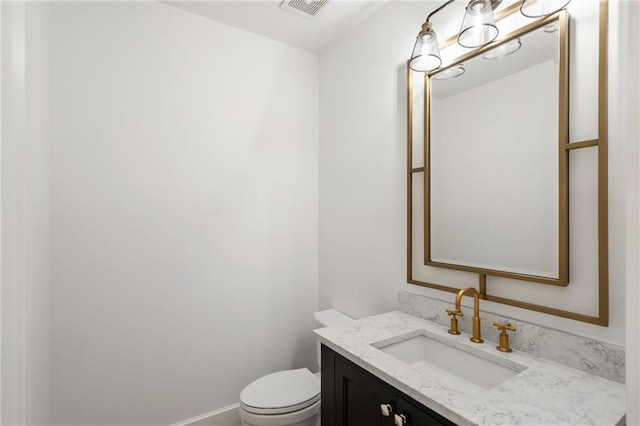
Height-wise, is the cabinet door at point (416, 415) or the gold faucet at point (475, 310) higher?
the gold faucet at point (475, 310)

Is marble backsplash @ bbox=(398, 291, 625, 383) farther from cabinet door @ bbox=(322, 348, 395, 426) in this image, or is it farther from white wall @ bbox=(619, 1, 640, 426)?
cabinet door @ bbox=(322, 348, 395, 426)

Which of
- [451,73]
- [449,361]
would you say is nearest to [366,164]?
[451,73]

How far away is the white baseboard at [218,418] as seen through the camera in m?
1.87

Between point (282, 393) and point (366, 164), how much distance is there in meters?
1.35

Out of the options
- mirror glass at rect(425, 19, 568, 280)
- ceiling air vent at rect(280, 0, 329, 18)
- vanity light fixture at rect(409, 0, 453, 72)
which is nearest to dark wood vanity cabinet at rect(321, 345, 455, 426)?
mirror glass at rect(425, 19, 568, 280)

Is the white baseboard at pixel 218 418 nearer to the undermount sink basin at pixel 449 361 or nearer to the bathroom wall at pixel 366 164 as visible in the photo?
the bathroom wall at pixel 366 164

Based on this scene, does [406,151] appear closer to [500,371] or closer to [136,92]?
[500,371]

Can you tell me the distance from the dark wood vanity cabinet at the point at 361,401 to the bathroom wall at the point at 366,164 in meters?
0.58

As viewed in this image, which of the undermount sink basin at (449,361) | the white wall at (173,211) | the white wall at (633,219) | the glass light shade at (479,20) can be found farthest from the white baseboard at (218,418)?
the glass light shade at (479,20)

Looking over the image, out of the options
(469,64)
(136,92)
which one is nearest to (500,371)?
(469,64)

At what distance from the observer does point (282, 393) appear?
162 cm

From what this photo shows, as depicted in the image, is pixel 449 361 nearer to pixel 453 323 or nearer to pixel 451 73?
pixel 453 323

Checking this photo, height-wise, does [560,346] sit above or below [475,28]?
below

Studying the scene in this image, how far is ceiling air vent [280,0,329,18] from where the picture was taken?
1.79 meters
